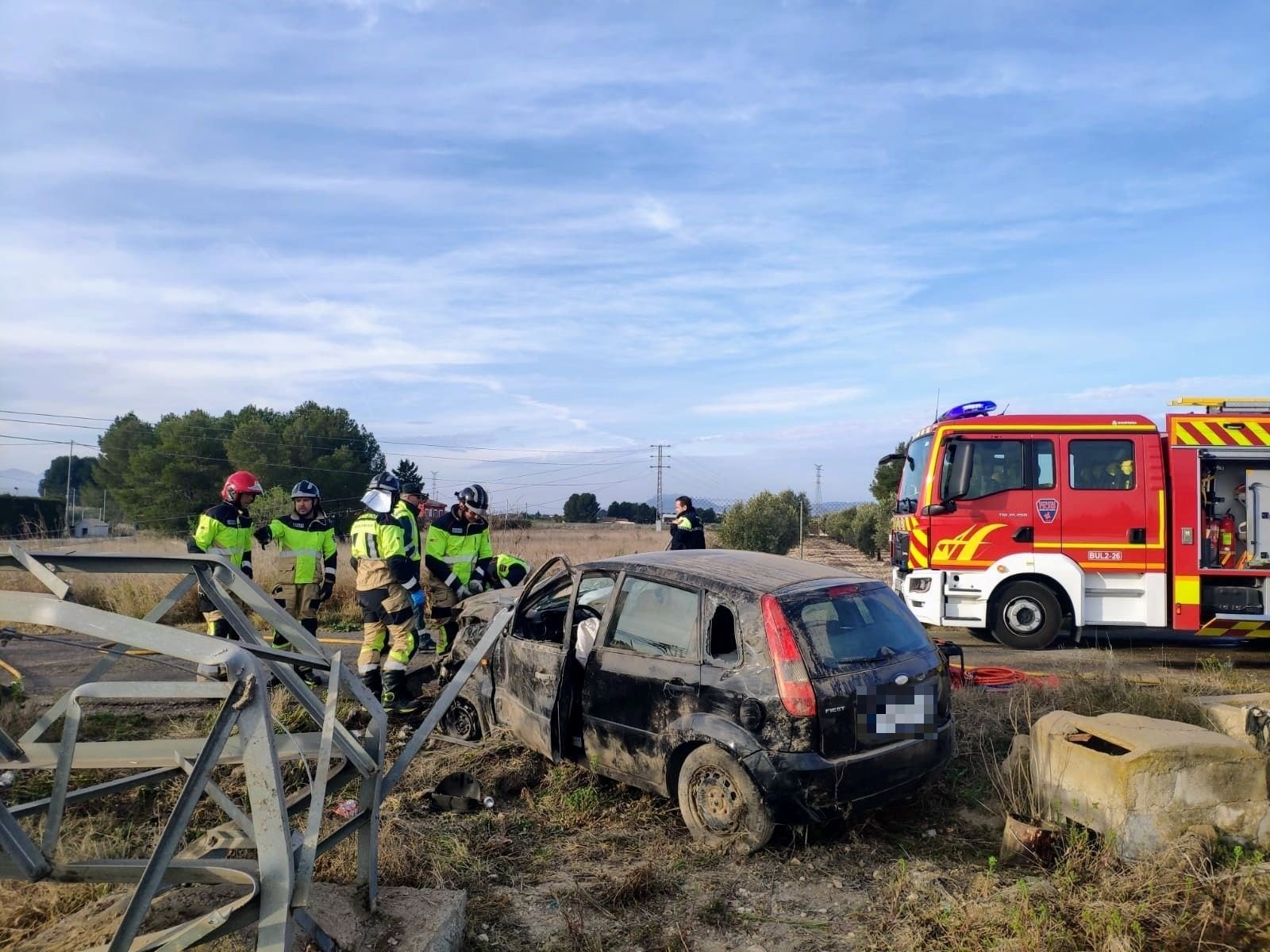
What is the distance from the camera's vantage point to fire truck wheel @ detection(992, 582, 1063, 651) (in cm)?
1034

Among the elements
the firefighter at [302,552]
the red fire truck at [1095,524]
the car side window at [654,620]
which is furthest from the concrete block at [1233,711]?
the firefighter at [302,552]

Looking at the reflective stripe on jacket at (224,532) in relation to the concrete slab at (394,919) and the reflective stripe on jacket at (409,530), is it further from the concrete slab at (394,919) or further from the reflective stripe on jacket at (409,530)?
the concrete slab at (394,919)

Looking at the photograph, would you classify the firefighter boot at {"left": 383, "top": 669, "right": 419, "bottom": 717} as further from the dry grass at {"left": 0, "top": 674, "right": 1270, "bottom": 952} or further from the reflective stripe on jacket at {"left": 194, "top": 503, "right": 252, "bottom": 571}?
the reflective stripe on jacket at {"left": 194, "top": 503, "right": 252, "bottom": 571}

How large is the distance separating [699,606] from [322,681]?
193cm

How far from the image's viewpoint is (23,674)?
28.4 ft

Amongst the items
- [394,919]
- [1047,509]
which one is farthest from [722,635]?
[1047,509]

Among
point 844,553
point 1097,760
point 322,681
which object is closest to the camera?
point 322,681

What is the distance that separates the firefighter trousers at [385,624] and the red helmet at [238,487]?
1.82 m

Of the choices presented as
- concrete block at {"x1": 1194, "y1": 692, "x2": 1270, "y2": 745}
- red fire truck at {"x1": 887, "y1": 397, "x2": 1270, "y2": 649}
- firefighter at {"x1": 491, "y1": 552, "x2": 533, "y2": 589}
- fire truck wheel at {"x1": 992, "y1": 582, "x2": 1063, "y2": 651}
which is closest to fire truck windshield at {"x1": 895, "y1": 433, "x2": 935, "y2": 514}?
red fire truck at {"x1": 887, "y1": 397, "x2": 1270, "y2": 649}

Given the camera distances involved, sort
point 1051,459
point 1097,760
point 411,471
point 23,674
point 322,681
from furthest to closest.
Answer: point 411,471 < point 1051,459 < point 23,674 < point 1097,760 < point 322,681

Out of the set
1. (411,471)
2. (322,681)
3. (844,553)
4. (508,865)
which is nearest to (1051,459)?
(508,865)

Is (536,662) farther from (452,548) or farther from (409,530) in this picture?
(452,548)

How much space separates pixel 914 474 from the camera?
10984mm

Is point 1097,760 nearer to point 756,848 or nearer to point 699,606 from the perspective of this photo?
point 756,848
